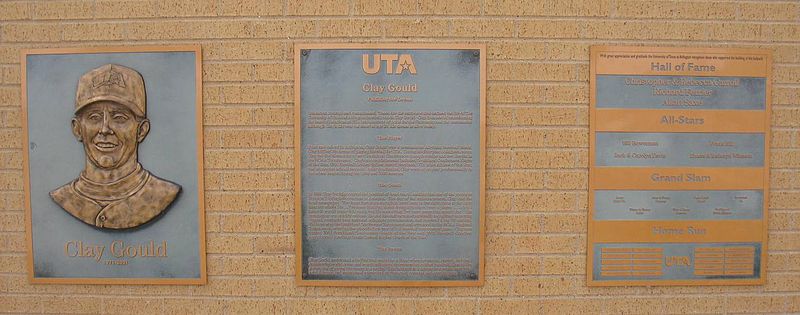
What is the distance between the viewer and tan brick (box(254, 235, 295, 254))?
245 centimetres

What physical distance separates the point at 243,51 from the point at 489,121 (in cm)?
157

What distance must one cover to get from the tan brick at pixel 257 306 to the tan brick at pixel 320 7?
1810 millimetres

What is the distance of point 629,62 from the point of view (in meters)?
2.39

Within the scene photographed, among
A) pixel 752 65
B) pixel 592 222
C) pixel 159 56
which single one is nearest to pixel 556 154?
pixel 592 222

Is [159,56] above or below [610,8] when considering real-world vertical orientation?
below

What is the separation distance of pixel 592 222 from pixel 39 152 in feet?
11.3

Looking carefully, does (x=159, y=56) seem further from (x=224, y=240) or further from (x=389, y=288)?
(x=389, y=288)

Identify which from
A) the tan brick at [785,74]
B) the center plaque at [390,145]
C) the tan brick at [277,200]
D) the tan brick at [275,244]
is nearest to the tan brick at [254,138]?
the center plaque at [390,145]

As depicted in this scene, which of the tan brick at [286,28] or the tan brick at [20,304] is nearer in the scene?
the tan brick at [286,28]

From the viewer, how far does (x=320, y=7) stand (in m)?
2.39

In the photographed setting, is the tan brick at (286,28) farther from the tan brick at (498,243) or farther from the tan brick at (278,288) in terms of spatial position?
the tan brick at (498,243)

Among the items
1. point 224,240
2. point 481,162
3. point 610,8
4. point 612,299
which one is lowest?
point 612,299

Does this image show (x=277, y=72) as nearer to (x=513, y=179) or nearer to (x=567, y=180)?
(x=513, y=179)

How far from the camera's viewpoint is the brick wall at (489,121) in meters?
2.40
